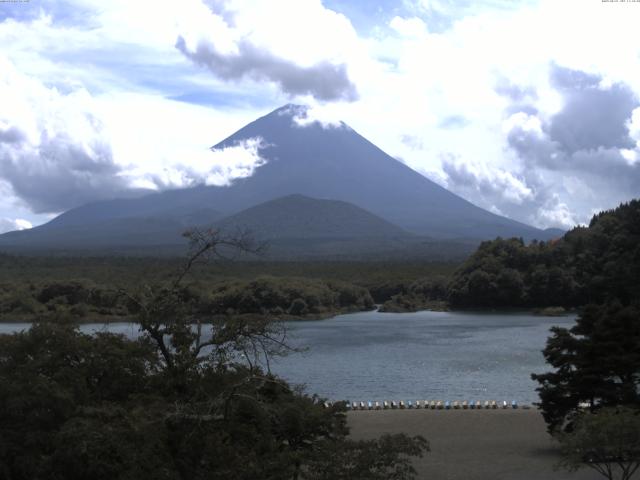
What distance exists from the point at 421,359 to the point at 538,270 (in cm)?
2952

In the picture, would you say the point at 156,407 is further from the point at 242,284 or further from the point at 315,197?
the point at 315,197

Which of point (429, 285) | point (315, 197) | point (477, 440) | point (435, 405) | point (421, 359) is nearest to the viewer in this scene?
point (477, 440)

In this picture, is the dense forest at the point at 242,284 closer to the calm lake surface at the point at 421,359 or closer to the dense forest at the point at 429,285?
the dense forest at the point at 429,285

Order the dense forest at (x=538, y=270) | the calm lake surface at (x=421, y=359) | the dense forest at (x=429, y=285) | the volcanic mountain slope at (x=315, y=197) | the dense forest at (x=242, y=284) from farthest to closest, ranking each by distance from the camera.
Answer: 1. the volcanic mountain slope at (x=315, y=197)
2. the dense forest at (x=538, y=270)
3. the dense forest at (x=242, y=284)
4. the dense forest at (x=429, y=285)
5. the calm lake surface at (x=421, y=359)

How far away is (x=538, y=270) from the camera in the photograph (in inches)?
2307

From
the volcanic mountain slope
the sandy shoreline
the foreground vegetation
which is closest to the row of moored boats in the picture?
the sandy shoreline

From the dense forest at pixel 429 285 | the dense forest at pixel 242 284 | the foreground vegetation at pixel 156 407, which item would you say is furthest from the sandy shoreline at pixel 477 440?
the dense forest at pixel 429 285

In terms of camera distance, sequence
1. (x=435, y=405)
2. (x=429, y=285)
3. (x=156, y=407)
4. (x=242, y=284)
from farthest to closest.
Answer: (x=429, y=285), (x=242, y=284), (x=435, y=405), (x=156, y=407)

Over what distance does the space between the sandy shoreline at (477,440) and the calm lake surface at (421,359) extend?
9.30 ft

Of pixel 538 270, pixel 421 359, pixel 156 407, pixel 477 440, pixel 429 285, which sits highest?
pixel 538 270

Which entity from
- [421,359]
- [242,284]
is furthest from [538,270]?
[421,359]

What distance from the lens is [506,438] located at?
54.7 ft

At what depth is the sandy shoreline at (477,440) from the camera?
1353cm

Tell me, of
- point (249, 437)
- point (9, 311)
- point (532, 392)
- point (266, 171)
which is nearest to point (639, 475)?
point (249, 437)
